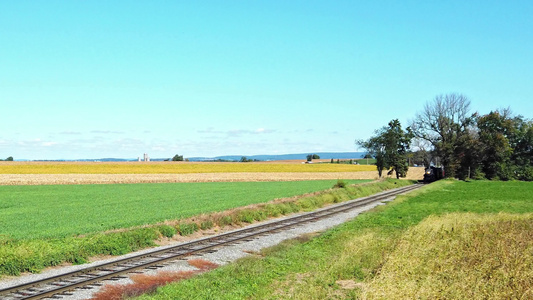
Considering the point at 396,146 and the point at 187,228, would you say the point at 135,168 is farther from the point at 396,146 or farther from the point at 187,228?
the point at 187,228

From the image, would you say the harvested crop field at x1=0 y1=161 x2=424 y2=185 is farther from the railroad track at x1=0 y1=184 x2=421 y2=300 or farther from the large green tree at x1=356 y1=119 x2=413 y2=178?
the railroad track at x1=0 y1=184 x2=421 y2=300

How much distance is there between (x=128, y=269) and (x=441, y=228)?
10.2m

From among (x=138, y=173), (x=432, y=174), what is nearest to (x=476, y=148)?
(x=432, y=174)

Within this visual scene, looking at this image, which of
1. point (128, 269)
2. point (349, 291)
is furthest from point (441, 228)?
point (128, 269)

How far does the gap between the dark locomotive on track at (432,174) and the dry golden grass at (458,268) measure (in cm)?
7310

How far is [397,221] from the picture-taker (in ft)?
83.5

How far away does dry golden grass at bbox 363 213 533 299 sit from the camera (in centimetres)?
955

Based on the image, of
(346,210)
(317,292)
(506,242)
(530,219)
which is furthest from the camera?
(346,210)

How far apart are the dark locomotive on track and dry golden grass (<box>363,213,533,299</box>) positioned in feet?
240

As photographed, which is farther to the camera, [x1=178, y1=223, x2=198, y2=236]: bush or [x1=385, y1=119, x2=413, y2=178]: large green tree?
[x1=385, y1=119, x2=413, y2=178]: large green tree

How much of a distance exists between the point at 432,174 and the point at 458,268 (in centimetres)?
7927

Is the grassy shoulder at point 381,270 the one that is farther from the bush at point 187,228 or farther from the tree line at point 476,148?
the tree line at point 476,148

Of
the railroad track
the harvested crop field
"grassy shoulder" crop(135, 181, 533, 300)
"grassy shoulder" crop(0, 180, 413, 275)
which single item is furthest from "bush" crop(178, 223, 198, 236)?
the harvested crop field

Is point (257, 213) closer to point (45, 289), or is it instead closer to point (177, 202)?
point (177, 202)
